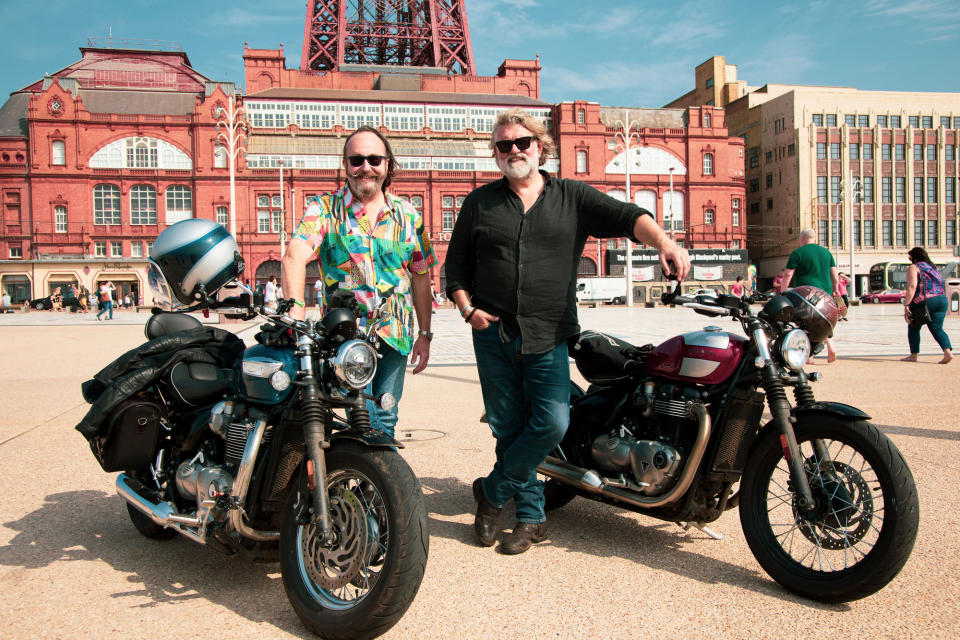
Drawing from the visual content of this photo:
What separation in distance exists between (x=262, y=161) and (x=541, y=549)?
5868cm

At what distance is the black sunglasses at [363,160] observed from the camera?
3289 mm

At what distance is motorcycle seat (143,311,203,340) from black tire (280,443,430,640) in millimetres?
1346

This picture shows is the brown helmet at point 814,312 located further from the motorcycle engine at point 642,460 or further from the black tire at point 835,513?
the motorcycle engine at point 642,460

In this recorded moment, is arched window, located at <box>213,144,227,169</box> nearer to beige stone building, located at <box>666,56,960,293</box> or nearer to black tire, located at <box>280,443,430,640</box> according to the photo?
beige stone building, located at <box>666,56,960,293</box>

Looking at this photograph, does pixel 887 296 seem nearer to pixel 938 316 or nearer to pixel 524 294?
pixel 938 316

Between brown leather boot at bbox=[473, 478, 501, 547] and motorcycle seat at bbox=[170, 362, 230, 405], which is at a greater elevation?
motorcycle seat at bbox=[170, 362, 230, 405]

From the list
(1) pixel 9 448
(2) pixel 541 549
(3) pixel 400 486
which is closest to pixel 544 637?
(3) pixel 400 486

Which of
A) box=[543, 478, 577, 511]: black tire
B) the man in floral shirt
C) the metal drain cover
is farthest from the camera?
the metal drain cover

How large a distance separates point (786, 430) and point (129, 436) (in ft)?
8.86

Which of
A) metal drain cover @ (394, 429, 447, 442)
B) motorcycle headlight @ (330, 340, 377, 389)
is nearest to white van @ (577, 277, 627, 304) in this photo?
metal drain cover @ (394, 429, 447, 442)

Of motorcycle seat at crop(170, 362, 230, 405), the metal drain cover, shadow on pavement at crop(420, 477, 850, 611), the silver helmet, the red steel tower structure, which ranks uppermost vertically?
the red steel tower structure

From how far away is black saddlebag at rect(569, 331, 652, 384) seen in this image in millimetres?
3328

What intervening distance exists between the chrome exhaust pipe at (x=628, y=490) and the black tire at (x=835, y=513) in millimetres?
220

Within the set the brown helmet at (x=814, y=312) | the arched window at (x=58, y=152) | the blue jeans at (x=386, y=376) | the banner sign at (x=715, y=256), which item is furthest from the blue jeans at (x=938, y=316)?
the arched window at (x=58, y=152)
